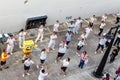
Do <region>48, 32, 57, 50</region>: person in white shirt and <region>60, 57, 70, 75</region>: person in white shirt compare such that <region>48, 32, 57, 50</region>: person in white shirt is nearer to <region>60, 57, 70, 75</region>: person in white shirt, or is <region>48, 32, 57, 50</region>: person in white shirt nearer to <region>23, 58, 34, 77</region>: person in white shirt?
<region>60, 57, 70, 75</region>: person in white shirt

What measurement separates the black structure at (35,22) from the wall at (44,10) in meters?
0.27

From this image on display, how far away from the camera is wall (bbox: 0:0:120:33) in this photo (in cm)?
2080

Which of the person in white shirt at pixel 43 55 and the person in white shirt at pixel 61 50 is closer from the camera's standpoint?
the person in white shirt at pixel 43 55

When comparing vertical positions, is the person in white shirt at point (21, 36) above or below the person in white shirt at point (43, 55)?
above

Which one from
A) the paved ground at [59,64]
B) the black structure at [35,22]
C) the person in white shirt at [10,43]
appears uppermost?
the black structure at [35,22]

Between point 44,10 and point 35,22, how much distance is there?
112 cm

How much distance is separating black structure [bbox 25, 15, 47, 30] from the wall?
0.89ft

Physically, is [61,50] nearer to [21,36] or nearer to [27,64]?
[27,64]

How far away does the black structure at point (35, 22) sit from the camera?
2217 cm

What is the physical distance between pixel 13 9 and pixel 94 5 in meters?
7.81

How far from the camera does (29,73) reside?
1848 cm

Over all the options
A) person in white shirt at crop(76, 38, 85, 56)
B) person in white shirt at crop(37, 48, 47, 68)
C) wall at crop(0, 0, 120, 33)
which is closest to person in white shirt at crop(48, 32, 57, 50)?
person in white shirt at crop(76, 38, 85, 56)

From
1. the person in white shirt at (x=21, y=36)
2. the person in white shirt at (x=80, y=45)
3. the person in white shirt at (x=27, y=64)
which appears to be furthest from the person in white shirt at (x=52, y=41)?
the person in white shirt at (x=27, y=64)

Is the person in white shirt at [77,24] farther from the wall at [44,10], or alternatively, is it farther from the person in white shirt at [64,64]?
the person in white shirt at [64,64]
